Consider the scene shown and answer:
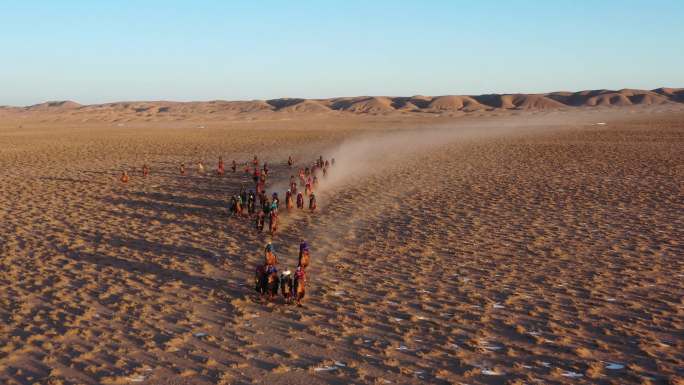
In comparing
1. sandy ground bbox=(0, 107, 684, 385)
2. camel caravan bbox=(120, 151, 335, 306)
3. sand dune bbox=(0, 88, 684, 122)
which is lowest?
sandy ground bbox=(0, 107, 684, 385)

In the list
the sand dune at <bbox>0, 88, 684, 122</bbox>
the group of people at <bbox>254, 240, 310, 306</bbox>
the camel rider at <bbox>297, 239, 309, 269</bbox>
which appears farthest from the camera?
the sand dune at <bbox>0, 88, 684, 122</bbox>

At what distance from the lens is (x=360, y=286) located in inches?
387

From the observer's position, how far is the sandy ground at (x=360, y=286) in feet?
22.4

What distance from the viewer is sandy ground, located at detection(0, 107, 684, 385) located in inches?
269

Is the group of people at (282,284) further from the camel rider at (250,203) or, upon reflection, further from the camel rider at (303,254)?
the camel rider at (250,203)

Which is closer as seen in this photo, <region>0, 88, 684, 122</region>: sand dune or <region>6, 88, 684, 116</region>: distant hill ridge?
<region>0, 88, 684, 122</region>: sand dune

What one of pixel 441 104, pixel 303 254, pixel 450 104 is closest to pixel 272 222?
pixel 303 254

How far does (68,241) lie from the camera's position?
1278 cm

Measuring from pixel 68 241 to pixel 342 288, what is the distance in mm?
6846

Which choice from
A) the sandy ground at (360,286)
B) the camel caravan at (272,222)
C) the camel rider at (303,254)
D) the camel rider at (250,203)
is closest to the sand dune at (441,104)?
the camel caravan at (272,222)

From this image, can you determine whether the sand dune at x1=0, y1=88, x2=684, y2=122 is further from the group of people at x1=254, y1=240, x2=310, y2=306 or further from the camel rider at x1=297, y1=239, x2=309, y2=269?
the group of people at x1=254, y1=240, x2=310, y2=306

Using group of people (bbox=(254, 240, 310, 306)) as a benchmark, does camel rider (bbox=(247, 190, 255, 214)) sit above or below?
above

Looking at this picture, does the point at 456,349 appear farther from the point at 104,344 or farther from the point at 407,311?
the point at 104,344

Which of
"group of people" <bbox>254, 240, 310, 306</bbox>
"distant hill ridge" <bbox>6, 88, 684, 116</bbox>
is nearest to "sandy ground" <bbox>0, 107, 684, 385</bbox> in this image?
"group of people" <bbox>254, 240, 310, 306</bbox>
